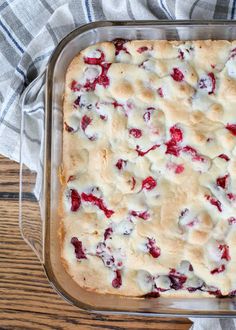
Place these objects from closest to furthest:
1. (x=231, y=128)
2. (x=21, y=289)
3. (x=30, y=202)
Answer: (x=231, y=128) < (x=30, y=202) < (x=21, y=289)

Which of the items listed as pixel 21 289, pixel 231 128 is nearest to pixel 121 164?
pixel 231 128

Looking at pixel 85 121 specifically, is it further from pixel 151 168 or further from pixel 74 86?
pixel 151 168

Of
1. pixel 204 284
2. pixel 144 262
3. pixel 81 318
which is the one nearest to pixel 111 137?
pixel 144 262

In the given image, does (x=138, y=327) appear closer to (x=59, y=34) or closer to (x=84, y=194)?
(x=84, y=194)

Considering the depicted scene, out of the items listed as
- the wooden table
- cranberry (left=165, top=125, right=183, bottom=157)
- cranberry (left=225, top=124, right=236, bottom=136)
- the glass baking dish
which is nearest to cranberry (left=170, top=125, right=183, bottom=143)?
cranberry (left=165, top=125, right=183, bottom=157)

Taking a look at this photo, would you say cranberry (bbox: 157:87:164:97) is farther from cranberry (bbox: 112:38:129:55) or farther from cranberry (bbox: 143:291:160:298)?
cranberry (bbox: 143:291:160:298)

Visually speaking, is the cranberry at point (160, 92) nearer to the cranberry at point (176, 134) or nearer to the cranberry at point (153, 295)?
the cranberry at point (176, 134)
